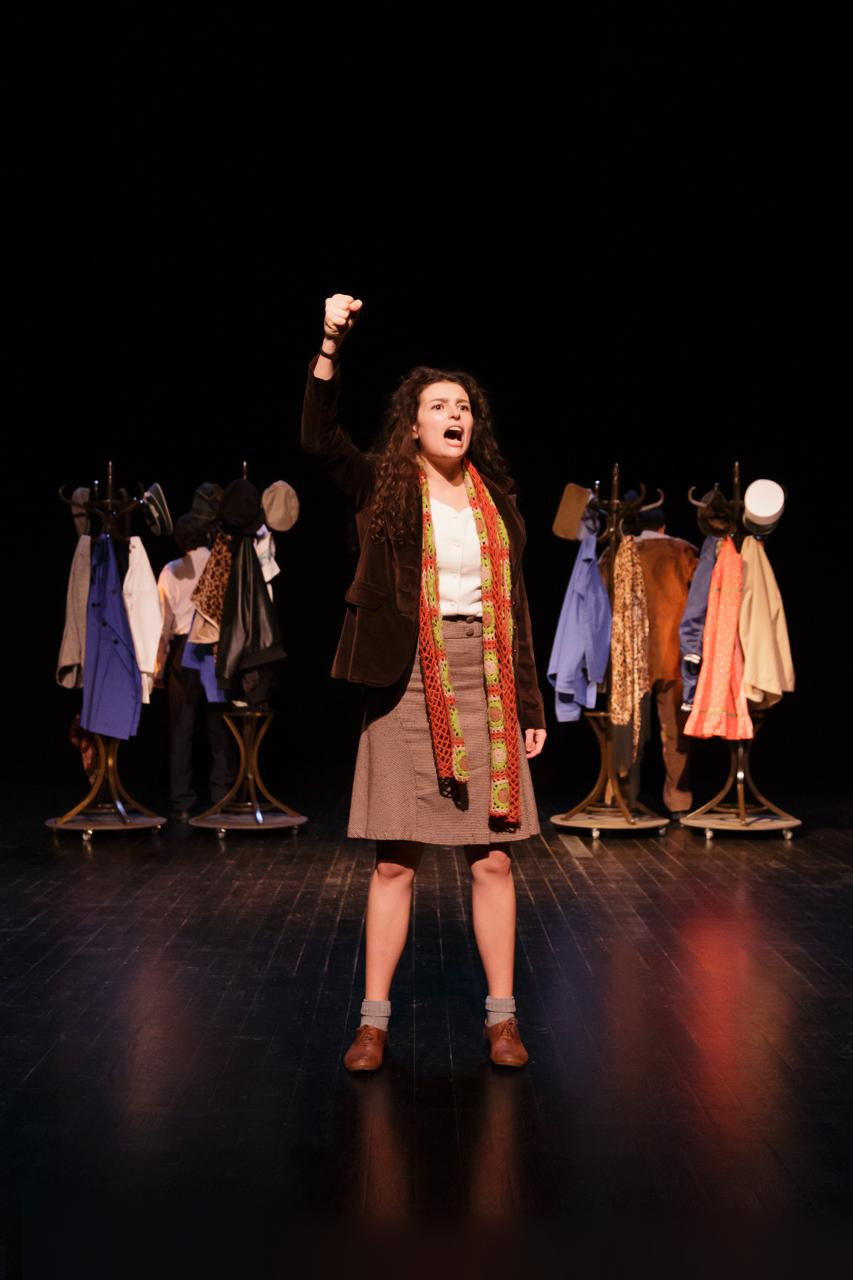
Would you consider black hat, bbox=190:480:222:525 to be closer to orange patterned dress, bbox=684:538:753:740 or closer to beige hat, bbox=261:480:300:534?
beige hat, bbox=261:480:300:534

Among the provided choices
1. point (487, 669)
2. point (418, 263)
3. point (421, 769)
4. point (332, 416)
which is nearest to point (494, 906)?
point (421, 769)

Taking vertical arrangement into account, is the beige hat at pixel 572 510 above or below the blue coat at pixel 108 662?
above

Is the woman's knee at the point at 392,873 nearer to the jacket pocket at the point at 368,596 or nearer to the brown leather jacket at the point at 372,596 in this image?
the brown leather jacket at the point at 372,596

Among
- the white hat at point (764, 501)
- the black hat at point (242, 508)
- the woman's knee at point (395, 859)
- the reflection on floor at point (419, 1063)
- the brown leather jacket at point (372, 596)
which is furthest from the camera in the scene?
the black hat at point (242, 508)

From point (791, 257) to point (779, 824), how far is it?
3.34 metres

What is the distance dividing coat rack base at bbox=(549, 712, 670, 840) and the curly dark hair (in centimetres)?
345

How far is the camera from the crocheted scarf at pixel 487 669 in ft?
8.97

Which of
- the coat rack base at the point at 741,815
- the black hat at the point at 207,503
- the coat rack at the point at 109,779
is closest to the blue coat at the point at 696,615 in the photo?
the coat rack base at the point at 741,815

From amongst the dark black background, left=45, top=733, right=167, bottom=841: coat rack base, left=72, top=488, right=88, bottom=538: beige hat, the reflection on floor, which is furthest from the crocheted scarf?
the dark black background

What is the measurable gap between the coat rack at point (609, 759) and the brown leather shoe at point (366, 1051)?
3.43 m

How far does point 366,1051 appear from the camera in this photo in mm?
2828

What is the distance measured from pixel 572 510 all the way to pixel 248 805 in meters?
2.02

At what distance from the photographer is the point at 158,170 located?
7.44 meters

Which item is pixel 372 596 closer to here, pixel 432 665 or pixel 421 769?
pixel 432 665
